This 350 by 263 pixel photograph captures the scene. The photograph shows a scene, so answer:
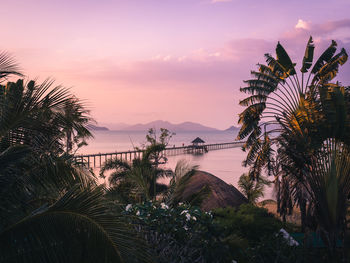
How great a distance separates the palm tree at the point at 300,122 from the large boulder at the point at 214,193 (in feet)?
5.02

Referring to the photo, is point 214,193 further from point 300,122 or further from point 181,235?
point 181,235

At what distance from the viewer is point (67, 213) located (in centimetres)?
388

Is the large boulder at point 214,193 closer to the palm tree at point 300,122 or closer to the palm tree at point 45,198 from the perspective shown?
the palm tree at point 300,122

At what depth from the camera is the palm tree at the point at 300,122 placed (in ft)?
33.9

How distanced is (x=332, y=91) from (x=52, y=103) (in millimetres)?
8830

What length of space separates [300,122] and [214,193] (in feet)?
16.9

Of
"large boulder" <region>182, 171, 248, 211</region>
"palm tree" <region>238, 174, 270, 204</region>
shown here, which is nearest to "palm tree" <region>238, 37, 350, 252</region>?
"large boulder" <region>182, 171, 248, 211</region>

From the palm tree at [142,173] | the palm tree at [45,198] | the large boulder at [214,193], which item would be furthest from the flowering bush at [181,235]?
the large boulder at [214,193]

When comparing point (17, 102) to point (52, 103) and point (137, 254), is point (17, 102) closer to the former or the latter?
point (52, 103)

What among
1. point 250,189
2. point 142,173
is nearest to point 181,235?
point 142,173

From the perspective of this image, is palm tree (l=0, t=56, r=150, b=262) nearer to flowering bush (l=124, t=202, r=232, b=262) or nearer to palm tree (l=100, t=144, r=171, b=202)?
flowering bush (l=124, t=202, r=232, b=262)

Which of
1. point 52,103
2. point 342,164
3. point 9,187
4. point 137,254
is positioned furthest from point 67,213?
point 342,164

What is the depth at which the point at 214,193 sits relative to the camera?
16.7 meters

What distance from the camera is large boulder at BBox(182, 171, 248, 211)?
53.9ft
